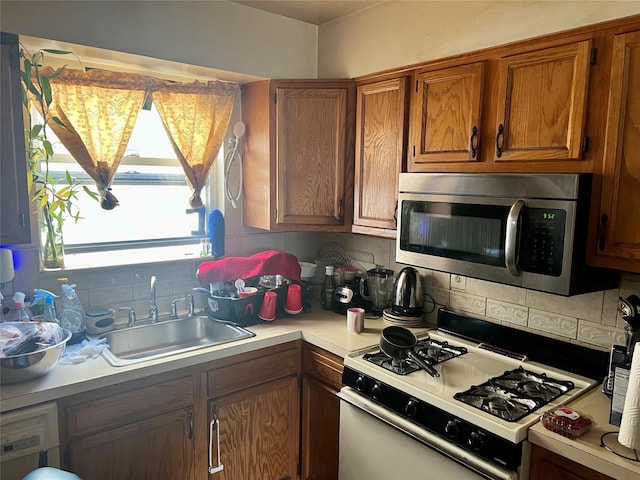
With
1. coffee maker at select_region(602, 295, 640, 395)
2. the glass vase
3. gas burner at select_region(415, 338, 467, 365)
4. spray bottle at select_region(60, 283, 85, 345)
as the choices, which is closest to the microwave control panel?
coffee maker at select_region(602, 295, 640, 395)

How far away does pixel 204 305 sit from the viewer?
96.0 inches

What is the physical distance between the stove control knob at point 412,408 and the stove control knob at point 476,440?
211mm

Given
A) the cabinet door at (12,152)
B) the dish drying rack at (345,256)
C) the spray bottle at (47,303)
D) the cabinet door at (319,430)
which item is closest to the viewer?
the cabinet door at (12,152)

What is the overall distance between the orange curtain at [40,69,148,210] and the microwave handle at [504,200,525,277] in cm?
173

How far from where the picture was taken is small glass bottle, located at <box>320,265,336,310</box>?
8.14 feet

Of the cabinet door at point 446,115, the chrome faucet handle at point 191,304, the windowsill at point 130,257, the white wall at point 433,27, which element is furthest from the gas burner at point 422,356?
the white wall at point 433,27

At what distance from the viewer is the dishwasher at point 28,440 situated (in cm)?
142

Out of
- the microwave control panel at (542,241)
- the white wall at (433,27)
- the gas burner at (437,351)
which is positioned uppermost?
the white wall at (433,27)

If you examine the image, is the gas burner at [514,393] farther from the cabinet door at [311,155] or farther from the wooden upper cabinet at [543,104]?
the cabinet door at [311,155]

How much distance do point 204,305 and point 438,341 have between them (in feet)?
4.01

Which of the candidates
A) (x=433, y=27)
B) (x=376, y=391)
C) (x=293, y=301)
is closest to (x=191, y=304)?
(x=293, y=301)

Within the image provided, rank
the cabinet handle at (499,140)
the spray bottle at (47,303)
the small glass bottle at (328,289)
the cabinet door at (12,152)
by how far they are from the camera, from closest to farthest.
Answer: the cabinet door at (12,152) → the cabinet handle at (499,140) → the spray bottle at (47,303) → the small glass bottle at (328,289)

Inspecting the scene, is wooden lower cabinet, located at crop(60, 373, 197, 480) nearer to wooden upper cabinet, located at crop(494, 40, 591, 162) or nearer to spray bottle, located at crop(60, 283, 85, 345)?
spray bottle, located at crop(60, 283, 85, 345)

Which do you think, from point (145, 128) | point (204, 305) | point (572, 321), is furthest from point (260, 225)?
point (572, 321)
